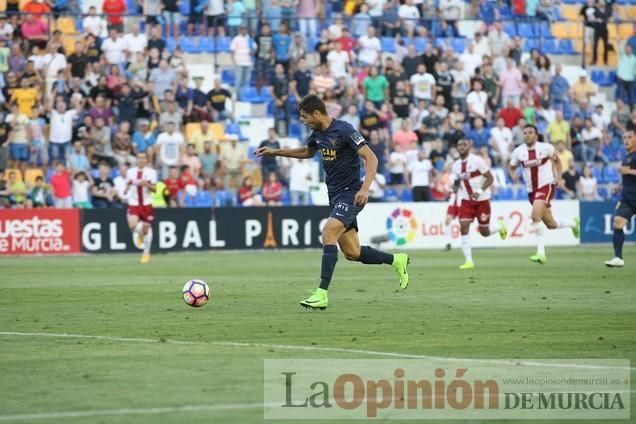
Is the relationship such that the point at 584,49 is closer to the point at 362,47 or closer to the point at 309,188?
the point at 362,47

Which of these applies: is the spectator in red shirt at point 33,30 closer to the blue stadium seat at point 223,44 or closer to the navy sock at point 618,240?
the blue stadium seat at point 223,44

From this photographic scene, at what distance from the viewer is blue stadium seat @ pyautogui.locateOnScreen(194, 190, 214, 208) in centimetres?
3244

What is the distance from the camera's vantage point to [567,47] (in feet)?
129

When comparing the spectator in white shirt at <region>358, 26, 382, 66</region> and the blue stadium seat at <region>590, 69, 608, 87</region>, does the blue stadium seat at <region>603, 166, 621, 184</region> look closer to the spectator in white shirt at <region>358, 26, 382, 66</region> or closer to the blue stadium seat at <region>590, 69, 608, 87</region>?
the blue stadium seat at <region>590, 69, 608, 87</region>

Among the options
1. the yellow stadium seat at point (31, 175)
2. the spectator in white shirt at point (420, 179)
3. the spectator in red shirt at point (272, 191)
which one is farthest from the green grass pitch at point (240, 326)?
the spectator in white shirt at point (420, 179)

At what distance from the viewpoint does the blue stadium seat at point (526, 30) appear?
3866 centimetres

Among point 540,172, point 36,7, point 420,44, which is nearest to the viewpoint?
point 540,172

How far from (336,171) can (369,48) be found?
2103 cm

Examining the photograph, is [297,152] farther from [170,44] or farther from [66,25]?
[66,25]

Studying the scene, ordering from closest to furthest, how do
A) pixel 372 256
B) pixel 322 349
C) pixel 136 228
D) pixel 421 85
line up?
1. pixel 322 349
2. pixel 372 256
3. pixel 136 228
4. pixel 421 85

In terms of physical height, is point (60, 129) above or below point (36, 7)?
below

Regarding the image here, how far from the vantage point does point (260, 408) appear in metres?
8.21

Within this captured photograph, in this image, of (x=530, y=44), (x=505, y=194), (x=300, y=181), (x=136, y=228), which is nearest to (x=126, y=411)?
(x=136, y=228)

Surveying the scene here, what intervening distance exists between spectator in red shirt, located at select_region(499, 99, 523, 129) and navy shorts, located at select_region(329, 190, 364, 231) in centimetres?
2140
